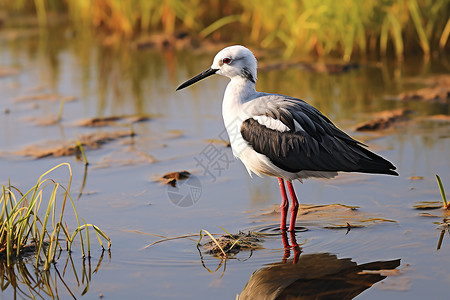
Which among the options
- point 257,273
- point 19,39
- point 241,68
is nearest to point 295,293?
point 257,273

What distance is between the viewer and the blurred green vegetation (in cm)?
1032

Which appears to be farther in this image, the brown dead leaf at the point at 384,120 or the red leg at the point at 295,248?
the brown dead leaf at the point at 384,120

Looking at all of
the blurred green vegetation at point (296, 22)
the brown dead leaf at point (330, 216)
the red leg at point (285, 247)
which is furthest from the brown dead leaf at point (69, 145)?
the blurred green vegetation at point (296, 22)

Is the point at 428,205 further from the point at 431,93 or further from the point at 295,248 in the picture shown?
the point at 431,93

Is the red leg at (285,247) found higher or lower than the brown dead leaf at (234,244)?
lower

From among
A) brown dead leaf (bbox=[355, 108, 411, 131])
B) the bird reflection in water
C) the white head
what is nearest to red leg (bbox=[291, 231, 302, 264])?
the bird reflection in water

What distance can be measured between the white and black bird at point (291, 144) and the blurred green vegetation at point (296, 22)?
498cm

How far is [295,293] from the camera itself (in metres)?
4.36

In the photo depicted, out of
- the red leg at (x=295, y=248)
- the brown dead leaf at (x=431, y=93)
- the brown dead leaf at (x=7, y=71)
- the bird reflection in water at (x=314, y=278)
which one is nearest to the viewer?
the bird reflection in water at (x=314, y=278)

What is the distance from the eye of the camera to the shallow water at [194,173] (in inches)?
184

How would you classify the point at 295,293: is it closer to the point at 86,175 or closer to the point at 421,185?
the point at 421,185

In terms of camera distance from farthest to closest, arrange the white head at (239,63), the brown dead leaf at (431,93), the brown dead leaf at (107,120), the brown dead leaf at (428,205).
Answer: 1. the brown dead leaf at (431,93)
2. the brown dead leaf at (107,120)
3. the white head at (239,63)
4. the brown dead leaf at (428,205)

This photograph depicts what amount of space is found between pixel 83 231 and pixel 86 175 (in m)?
1.41

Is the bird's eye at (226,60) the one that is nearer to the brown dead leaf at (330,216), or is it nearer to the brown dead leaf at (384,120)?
the brown dead leaf at (330,216)
